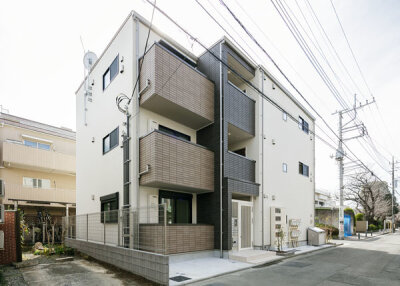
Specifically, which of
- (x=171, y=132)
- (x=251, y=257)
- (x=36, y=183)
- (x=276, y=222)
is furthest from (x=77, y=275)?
(x=36, y=183)

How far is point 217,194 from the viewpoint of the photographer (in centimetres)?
979

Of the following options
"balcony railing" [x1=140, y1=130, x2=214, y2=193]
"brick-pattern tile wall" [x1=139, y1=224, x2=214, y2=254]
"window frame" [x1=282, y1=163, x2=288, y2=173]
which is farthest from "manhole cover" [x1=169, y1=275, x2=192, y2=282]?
"window frame" [x1=282, y1=163, x2=288, y2=173]

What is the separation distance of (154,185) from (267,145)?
618cm

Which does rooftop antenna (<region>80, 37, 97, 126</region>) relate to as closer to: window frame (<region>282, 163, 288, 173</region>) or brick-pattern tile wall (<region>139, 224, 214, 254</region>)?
brick-pattern tile wall (<region>139, 224, 214, 254</region>)

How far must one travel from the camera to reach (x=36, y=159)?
54.5ft

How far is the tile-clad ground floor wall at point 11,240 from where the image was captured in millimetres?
8414

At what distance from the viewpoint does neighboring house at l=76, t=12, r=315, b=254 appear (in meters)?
8.72

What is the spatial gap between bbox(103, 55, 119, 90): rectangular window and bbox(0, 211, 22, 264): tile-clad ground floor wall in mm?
6145

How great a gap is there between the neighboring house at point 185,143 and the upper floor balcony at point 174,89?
38 mm

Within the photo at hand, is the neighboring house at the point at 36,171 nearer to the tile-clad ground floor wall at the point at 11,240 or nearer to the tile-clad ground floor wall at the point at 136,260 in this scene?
the tile-clad ground floor wall at the point at 11,240

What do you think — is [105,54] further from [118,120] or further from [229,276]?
[229,276]

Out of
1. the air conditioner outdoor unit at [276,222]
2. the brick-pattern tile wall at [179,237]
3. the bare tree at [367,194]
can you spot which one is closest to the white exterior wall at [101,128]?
the brick-pattern tile wall at [179,237]

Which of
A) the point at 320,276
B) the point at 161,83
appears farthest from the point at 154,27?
the point at 320,276

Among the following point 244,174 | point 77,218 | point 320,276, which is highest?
point 244,174
